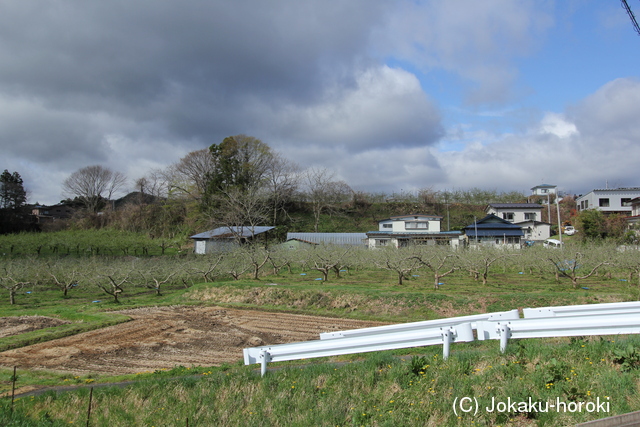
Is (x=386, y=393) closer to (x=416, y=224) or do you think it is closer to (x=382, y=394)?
(x=382, y=394)

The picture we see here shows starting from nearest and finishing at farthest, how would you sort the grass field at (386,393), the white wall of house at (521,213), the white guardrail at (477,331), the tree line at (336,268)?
the grass field at (386,393) < the white guardrail at (477,331) < the tree line at (336,268) < the white wall of house at (521,213)

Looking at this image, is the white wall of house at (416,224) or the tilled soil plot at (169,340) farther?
the white wall of house at (416,224)

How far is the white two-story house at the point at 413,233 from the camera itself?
39.8m

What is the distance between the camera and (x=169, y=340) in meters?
11.6

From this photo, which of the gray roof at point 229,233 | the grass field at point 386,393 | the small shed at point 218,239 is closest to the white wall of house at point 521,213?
the gray roof at point 229,233

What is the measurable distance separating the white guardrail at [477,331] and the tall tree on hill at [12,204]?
5049 centimetres

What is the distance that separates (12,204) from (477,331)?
2245 inches

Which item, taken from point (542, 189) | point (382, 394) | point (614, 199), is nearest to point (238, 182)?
point (382, 394)

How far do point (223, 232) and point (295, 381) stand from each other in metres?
37.1

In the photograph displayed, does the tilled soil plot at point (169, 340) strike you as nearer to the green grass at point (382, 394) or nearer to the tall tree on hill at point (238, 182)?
the green grass at point (382, 394)

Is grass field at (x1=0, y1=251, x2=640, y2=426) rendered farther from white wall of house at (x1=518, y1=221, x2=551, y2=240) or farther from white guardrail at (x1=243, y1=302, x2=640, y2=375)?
white wall of house at (x1=518, y1=221, x2=551, y2=240)

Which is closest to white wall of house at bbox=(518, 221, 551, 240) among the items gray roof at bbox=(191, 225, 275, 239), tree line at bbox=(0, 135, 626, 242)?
tree line at bbox=(0, 135, 626, 242)

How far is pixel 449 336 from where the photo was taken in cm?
445

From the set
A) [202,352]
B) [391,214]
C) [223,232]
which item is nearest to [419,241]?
[391,214]
